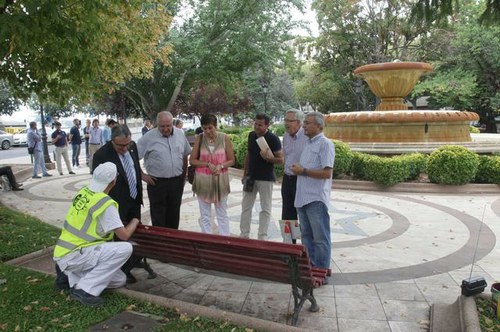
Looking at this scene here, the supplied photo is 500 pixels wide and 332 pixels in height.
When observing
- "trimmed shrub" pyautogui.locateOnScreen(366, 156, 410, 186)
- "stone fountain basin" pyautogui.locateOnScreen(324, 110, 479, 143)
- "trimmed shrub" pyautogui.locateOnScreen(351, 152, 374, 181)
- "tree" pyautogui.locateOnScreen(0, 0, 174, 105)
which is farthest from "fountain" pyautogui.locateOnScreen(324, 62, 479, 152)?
"tree" pyautogui.locateOnScreen(0, 0, 174, 105)

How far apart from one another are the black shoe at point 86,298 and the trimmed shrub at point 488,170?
920cm

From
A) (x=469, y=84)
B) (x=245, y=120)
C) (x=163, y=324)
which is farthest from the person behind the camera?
(x=245, y=120)

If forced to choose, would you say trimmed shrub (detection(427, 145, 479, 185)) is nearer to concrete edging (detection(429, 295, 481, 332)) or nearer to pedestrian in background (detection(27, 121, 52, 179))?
concrete edging (detection(429, 295, 481, 332))

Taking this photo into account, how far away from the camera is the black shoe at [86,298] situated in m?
3.94

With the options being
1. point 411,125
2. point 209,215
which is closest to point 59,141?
point 209,215

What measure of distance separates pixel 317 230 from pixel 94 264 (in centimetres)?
209

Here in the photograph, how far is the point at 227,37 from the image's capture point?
68.4 ft

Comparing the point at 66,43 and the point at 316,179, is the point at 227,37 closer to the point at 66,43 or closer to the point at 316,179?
the point at 66,43

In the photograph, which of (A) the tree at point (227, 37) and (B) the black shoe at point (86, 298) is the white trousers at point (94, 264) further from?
(A) the tree at point (227, 37)

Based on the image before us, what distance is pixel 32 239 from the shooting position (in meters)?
6.13

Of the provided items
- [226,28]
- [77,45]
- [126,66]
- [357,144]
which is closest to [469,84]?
[226,28]

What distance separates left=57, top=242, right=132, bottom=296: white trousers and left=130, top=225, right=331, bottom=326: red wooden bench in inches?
12.3

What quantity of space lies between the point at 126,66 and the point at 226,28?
40.2 feet

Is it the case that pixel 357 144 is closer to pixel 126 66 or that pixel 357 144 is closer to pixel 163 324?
pixel 126 66
